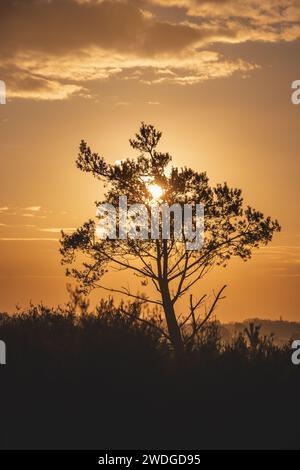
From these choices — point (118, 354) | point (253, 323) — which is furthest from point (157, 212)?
point (118, 354)

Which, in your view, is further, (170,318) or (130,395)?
(170,318)

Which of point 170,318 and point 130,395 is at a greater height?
point 170,318

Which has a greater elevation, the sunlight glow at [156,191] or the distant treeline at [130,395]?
the sunlight glow at [156,191]

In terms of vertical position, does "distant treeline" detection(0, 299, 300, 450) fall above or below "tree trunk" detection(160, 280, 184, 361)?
below

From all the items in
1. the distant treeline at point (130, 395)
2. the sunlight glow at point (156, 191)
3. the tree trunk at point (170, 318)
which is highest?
the sunlight glow at point (156, 191)

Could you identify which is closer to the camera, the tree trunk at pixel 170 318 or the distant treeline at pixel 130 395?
the distant treeline at pixel 130 395

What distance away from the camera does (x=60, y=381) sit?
21078 mm

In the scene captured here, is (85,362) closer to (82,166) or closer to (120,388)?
(120,388)

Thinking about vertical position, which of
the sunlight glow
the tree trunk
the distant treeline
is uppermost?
the sunlight glow

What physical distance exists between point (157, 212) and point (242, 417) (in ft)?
42.4

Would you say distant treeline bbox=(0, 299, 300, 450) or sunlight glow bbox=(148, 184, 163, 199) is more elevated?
sunlight glow bbox=(148, 184, 163, 199)

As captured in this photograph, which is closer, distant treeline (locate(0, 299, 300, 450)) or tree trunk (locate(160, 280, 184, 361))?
distant treeline (locate(0, 299, 300, 450))

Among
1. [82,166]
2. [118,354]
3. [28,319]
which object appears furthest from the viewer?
[82,166]

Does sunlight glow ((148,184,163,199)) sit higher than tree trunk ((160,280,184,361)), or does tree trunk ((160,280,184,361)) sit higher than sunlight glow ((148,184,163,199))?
sunlight glow ((148,184,163,199))
